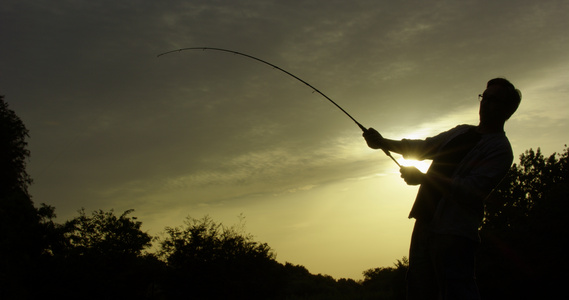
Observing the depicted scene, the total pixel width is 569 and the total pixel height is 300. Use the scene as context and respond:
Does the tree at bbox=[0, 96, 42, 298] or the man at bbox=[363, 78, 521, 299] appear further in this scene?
the tree at bbox=[0, 96, 42, 298]

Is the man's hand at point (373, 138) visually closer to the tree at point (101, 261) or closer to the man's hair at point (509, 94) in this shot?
the man's hair at point (509, 94)

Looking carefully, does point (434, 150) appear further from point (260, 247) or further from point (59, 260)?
point (260, 247)

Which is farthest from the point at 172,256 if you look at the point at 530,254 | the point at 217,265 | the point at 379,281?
the point at 379,281

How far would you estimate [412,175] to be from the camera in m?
3.90

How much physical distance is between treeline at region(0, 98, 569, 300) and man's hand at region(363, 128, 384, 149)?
3543 centimetres

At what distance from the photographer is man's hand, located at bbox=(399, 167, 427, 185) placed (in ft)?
12.6

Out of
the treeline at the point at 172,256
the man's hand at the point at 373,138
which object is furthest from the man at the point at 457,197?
the treeline at the point at 172,256

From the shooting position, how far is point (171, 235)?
5325 centimetres

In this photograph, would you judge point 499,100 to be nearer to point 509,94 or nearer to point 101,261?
point 509,94

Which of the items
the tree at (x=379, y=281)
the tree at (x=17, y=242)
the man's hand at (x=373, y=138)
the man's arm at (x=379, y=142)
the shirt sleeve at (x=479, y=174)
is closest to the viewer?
the shirt sleeve at (x=479, y=174)

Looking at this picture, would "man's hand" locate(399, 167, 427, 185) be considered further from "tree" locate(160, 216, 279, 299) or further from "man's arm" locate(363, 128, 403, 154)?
"tree" locate(160, 216, 279, 299)

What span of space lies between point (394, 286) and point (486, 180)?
57844 millimetres

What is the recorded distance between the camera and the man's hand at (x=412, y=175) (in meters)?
3.85

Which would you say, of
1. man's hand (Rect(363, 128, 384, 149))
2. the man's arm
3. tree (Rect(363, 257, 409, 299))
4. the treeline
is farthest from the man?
tree (Rect(363, 257, 409, 299))
